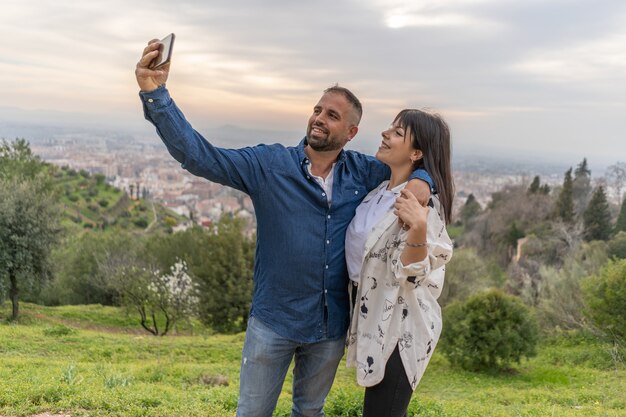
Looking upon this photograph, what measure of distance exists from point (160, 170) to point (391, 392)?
113 meters

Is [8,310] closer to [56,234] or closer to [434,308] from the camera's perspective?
[56,234]

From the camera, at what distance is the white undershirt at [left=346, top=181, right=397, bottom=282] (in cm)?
260

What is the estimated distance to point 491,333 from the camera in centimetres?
1291

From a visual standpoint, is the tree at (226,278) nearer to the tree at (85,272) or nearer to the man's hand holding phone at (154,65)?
the tree at (85,272)

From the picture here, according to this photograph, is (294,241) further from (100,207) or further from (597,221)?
(100,207)

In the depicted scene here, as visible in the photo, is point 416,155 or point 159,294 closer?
point 416,155

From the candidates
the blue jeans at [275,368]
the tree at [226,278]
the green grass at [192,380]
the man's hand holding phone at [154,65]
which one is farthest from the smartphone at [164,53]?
the tree at [226,278]

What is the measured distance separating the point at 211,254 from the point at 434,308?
18184 mm

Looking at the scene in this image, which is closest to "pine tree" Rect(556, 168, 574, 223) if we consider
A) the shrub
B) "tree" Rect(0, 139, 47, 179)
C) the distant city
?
"tree" Rect(0, 139, 47, 179)

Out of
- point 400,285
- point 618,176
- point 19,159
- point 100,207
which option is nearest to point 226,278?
point 400,285

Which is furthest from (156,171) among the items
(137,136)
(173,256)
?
(173,256)

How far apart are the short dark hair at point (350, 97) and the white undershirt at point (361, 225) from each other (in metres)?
0.42

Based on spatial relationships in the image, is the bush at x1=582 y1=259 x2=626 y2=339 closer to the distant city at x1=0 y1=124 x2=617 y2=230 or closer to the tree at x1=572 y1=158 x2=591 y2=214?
the tree at x1=572 y1=158 x2=591 y2=214

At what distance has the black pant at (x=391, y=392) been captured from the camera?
8.07 feet
